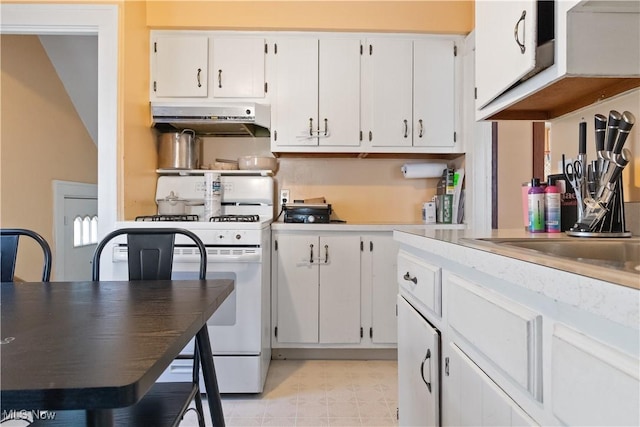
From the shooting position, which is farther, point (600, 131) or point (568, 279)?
point (600, 131)

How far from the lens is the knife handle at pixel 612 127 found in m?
1.12

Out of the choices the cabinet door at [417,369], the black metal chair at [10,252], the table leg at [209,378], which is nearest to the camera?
the cabinet door at [417,369]

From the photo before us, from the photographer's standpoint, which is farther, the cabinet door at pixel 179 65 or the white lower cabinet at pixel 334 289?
the cabinet door at pixel 179 65

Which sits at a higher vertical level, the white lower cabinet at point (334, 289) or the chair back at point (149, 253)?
the chair back at point (149, 253)

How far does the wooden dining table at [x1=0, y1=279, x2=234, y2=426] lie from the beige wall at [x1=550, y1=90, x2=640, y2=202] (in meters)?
1.34

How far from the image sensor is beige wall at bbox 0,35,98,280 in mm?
2281

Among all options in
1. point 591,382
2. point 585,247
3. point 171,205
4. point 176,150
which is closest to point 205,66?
point 176,150

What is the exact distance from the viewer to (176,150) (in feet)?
8.96

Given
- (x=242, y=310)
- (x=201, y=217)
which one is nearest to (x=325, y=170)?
(x=201, y=217)

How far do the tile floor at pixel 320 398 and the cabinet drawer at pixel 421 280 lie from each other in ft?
2.77

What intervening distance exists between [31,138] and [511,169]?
309 centimetres

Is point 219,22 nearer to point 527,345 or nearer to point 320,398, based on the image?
point 320,398

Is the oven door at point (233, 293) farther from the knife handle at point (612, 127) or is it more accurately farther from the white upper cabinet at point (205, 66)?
the knife handle at point (612, 127)

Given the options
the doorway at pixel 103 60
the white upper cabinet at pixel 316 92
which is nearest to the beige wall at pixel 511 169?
the white upper cabinet at pixel 316 92
